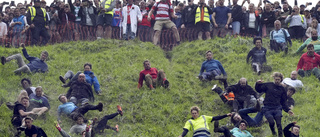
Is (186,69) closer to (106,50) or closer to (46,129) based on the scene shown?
(106,50)

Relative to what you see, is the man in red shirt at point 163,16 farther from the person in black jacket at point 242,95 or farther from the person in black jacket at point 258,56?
the person in black jacket at point 242,95

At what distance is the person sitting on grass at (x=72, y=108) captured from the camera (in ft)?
53.8

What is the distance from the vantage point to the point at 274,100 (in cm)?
1542

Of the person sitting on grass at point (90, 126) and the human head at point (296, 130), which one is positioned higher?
the human head at point (296, 130)

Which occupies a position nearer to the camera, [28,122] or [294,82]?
[28,122]

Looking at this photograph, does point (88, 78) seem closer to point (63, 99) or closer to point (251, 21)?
point (63, 99)

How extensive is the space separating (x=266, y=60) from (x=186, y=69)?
3.19m

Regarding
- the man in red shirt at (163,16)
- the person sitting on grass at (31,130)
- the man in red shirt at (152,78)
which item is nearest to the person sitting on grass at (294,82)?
the man in red shirt at (152,78)

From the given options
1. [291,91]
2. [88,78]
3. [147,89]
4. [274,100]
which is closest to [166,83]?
[147,89]

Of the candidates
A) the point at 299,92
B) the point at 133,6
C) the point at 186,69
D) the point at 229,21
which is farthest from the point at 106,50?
the point at 299,92

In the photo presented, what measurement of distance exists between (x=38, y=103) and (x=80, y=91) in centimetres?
138

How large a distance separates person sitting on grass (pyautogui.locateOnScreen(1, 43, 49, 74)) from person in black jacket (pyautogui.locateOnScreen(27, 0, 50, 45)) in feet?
9.30

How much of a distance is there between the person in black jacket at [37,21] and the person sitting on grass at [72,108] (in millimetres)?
6770

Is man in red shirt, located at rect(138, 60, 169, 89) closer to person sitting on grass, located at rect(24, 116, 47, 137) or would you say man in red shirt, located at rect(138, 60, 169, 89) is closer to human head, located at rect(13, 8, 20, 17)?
person sitting on grass, located at rect(24, 116, 47, 137)
